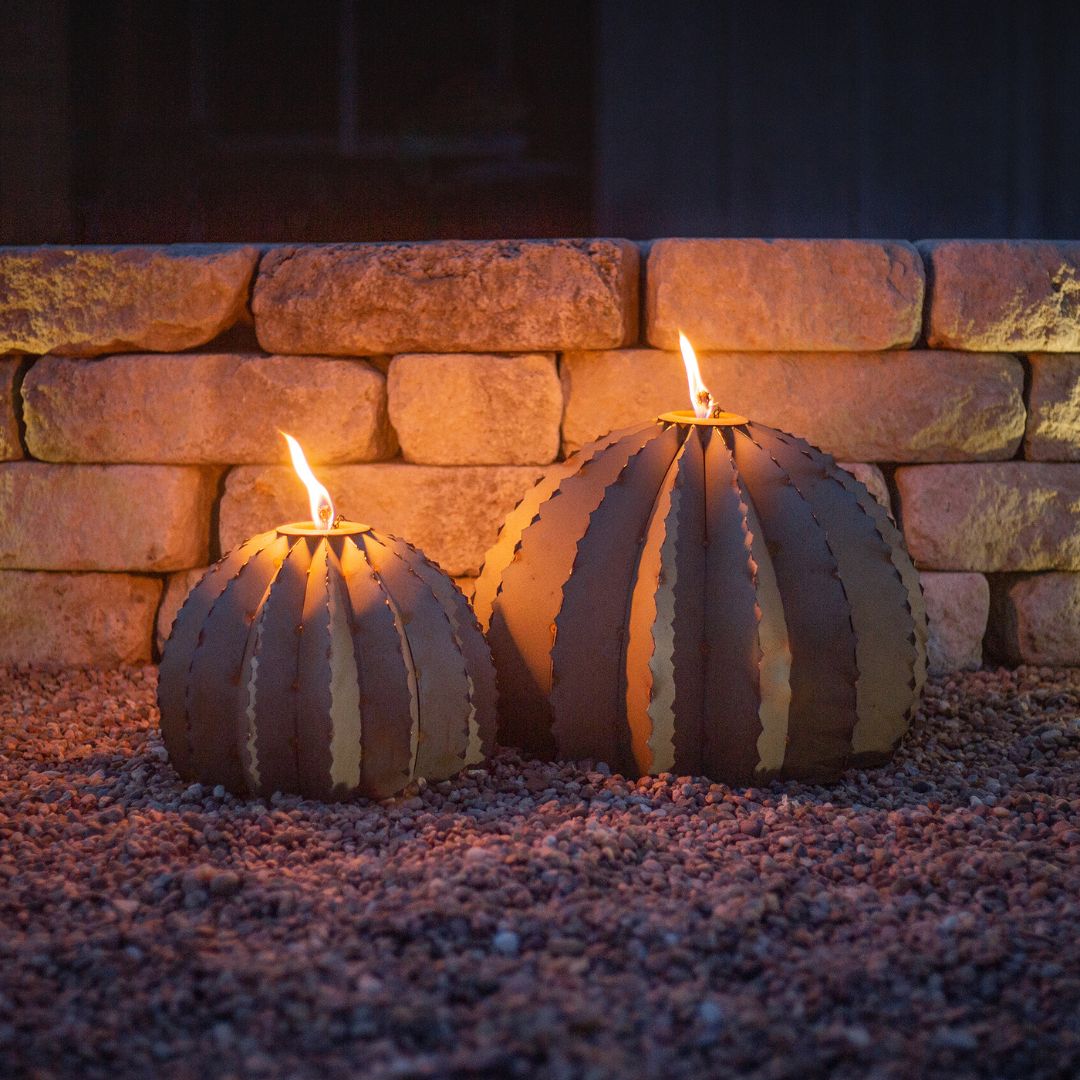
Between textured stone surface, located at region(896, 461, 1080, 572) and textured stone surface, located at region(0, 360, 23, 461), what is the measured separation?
9.19 ft

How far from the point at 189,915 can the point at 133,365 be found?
215 cm

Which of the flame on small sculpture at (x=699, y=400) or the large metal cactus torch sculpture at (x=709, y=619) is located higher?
the flame on small sculpture at (x=699, y=400)

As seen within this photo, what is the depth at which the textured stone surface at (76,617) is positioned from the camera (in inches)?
155

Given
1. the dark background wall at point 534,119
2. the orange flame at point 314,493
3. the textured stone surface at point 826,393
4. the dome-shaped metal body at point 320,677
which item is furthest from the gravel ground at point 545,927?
the dark background wall at point 534,119

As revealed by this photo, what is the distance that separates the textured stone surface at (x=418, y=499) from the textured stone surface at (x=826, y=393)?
311 millimetres

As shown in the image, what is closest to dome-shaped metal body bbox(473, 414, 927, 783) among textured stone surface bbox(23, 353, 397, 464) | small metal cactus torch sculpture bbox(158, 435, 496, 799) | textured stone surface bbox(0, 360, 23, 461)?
small metal cactus torch sculpture bbox(158, 435, 496, 799)

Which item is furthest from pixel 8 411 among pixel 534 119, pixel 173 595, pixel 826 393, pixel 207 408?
pixel 826 393

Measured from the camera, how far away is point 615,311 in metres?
3.67

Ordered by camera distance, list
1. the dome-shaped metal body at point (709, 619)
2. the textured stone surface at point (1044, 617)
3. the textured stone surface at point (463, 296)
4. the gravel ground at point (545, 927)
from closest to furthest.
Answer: the gravel ground at point (545, 927) < the dome-shaped metal body at point (709, 619) < the textured stone surface at point (463, 296) < the textured stone surface at point (1044, 617)

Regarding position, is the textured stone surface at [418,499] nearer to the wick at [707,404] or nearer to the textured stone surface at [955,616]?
the wick at [707,404]

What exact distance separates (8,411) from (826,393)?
257 cm

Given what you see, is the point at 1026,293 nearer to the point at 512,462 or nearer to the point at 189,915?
the point at 512,462

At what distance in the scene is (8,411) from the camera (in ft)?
12.9

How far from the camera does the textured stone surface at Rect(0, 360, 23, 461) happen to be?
3.92 m
